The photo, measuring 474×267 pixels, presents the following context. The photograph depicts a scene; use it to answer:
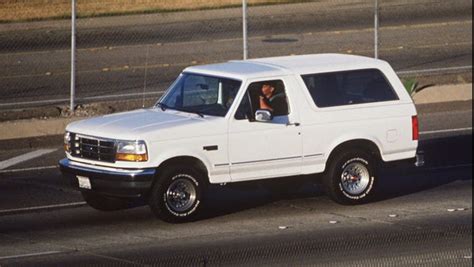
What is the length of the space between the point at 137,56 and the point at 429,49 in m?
6.54

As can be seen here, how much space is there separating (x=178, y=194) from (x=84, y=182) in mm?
1092

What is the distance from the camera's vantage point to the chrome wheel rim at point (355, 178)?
52.7ft

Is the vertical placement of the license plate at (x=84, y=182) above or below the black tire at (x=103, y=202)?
above

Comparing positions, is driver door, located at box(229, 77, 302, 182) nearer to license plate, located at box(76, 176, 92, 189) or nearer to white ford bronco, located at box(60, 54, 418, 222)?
white ford bronco, located at box(60, 54, 418, 222)

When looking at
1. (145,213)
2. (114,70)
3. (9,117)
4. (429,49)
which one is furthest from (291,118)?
(429,49)

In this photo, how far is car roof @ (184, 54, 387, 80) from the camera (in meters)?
16.0

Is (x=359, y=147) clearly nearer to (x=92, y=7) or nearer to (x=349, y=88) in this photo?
(x=349, y=88)

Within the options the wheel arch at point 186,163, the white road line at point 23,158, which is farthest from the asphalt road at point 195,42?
the wheel arch at point 186,163

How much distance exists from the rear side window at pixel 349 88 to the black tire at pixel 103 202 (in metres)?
2.70

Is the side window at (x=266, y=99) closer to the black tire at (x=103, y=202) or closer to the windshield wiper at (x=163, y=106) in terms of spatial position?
the windshield wiper at (x=163, y=106)

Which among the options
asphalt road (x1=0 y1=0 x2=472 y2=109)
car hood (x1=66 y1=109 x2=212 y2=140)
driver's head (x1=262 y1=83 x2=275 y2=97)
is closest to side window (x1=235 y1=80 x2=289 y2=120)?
driver's head (x1=262 y1=83 x2=275 y2=97)

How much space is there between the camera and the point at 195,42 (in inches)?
1176

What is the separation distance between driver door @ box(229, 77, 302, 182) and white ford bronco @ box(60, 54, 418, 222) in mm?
12

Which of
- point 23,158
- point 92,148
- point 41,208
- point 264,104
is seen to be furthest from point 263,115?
point 23,158
